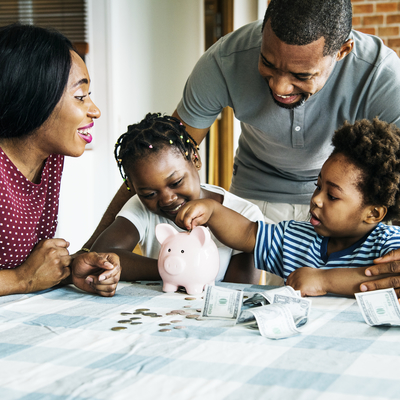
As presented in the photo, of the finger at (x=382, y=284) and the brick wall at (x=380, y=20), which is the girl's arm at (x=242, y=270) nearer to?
the finger at (x=382, y=284)

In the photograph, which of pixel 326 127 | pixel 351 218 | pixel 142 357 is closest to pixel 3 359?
pixel 142 357

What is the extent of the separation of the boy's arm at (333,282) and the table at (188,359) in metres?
0.10

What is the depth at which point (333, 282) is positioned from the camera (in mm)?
1024

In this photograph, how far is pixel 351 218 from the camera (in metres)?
1.14

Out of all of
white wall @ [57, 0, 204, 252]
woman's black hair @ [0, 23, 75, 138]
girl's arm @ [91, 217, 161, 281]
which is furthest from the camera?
white wall @ [57, 0, 204, 252]

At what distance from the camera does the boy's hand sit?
1.02m

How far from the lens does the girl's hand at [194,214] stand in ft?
3.84

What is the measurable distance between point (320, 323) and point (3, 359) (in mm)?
515

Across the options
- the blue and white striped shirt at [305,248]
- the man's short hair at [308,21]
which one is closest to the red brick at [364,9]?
the man's short hair at [308,21]

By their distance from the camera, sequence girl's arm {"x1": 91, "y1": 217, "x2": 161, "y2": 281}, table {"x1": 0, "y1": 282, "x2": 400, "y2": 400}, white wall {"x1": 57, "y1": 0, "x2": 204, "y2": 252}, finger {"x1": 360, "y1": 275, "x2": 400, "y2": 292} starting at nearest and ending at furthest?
table {"x1": 0, "y1": 282, "x2": 400, "y2": 400}
finger {"x1": 360, "y1": 275, "x2": 400, "y2": 292}
girl's arm {"x1": 91, "y1": 217, "x2": 161, "y2": 281}
white wall {"x1": 57, "y1": 0, "x2": 204, "y2": 252}

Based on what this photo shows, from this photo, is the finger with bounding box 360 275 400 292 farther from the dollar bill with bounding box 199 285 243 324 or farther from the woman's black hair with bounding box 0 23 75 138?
the woman's black hair with bounding box 0 23 75 138

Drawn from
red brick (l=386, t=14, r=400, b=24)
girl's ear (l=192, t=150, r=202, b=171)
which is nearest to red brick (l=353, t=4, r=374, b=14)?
red brick (l=386, t=14, r=400, b=24)

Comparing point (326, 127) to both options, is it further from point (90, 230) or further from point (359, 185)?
point (90, 230)

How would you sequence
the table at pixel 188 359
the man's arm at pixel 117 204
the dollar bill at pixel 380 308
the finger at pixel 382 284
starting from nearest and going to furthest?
the table at pixel 188 359 → the dollar bill at pixel 380 308 → the finger at pixel 382 284 → the man's arm at pixel 117 204
